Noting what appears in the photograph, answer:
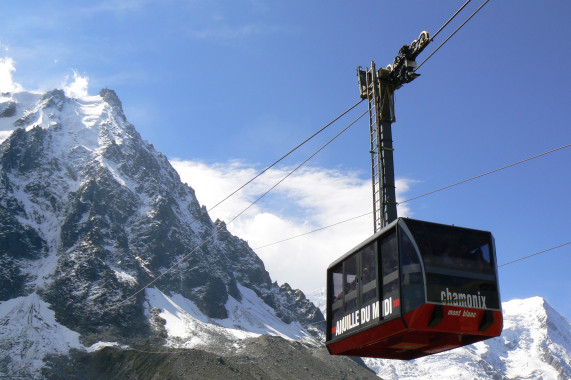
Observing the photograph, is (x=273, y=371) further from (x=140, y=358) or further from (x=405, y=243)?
(x=405, y=243)

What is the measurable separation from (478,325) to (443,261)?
2.02m

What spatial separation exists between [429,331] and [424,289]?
1278mm

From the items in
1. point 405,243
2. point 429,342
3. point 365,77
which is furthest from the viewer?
point 365,77

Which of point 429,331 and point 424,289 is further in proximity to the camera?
point 429,331

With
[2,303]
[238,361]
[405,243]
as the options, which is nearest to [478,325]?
[405,243]

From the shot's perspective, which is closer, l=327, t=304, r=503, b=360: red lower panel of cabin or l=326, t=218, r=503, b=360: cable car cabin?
l=327, t=304, r=503, b=360: red lower panel of cabin

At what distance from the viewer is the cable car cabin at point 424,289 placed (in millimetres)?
16250

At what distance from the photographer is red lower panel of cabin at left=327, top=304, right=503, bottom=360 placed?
16078 mm

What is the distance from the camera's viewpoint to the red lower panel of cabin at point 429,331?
1608cm

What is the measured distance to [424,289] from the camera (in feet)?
52.6

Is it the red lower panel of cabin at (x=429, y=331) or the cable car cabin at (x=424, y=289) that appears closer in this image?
the red lower panel of cabin at (x=429, y=331)

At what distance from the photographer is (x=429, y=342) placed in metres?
18.1

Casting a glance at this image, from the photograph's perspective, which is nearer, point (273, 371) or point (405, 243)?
point (405, 243)

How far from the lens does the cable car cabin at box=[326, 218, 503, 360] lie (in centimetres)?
1625
